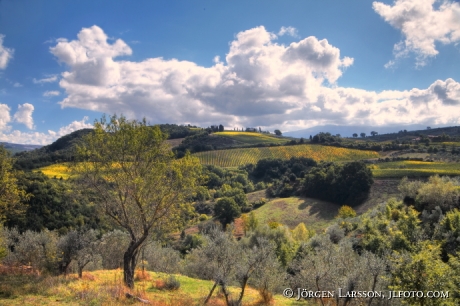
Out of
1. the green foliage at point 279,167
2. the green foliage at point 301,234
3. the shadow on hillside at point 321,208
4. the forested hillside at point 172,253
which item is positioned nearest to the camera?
the forested hillside at point 172,253

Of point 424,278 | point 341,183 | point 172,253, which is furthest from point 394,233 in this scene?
point 341,183

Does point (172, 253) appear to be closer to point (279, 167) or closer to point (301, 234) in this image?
point (301, 234)

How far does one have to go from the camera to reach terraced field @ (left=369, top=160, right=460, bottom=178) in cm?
7994

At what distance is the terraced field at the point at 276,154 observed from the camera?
133 metres

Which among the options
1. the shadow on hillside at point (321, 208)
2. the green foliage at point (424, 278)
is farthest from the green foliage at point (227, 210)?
the green foliage at point (424, 278)

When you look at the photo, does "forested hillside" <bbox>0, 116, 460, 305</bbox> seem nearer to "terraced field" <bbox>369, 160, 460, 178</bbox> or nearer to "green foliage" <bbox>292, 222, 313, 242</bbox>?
"green foliage" <bbox>292, 222, 313, 242</bbox>

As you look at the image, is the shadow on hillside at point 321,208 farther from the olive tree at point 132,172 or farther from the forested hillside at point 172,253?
the olive tree at point 132,172

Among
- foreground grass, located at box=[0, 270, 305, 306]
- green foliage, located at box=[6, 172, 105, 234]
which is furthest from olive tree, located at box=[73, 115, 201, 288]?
green foliage, located at box=[6, 172, 105, 234]

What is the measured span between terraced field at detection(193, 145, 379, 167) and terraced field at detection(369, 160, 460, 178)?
29.2 meters

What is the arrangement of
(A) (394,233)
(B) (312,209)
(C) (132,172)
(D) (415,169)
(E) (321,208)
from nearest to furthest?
(C) (132,172) < (A) (394,233) < (B) (312,209) < (E) (321,208) < (D) (415,169)

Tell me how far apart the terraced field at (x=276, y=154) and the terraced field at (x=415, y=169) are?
29218mm

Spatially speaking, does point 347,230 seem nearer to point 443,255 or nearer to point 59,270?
point 443,255

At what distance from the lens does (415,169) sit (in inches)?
3383

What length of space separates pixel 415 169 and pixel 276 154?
70.5 m
